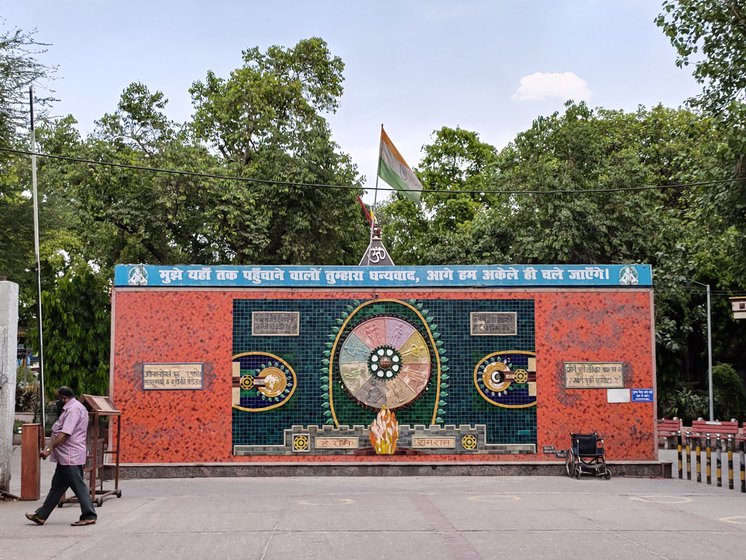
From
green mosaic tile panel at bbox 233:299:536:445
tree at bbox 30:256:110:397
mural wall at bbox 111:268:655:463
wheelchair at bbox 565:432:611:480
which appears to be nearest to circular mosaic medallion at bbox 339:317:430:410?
mural wall at bbox 111:268:655:463

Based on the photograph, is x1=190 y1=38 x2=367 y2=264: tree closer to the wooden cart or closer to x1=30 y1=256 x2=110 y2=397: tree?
x1=30 y1=256 x2=110 y2=397: tree

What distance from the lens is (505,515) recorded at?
13750 mm

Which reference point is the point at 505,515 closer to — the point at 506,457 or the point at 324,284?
the point at 506,457

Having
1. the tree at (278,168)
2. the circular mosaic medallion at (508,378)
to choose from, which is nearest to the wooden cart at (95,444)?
the circular mosaic medallion at (508,378)

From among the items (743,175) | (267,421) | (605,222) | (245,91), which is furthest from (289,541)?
(245,91)

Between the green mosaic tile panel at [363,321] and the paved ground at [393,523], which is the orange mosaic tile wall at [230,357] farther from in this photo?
the paved ground at [393,523]

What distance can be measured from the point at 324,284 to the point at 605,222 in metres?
18.0

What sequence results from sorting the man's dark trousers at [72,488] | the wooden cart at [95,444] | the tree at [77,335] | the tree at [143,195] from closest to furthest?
the man's dark trousers at [72,488] → the wooden cart at [95,444] → the tree at [77,335] → the tree at [143,195]

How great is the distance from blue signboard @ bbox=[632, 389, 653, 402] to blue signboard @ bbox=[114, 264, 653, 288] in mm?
2272

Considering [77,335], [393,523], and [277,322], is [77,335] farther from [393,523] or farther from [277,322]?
[393,523]

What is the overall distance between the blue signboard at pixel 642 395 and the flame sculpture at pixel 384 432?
5151 mm

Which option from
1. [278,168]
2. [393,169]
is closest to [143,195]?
[278,168]

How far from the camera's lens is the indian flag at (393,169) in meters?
25.7

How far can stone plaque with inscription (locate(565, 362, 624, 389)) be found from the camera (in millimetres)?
20984
